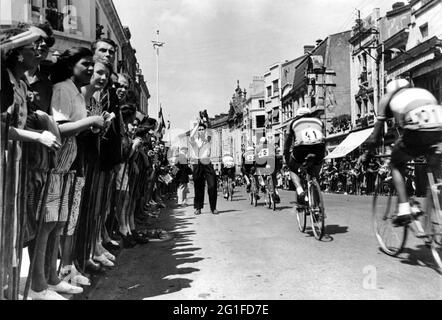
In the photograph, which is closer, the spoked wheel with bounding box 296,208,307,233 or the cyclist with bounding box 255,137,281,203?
the spoked wheel with bounding box 296,208,307,233

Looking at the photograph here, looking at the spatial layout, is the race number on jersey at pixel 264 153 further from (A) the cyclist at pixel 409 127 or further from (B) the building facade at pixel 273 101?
(B) the building facade at pixel 273 101

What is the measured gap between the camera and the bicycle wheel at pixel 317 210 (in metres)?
6.39

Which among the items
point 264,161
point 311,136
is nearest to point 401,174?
point 311,136

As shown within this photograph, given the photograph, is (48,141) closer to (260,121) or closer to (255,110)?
(260,121)

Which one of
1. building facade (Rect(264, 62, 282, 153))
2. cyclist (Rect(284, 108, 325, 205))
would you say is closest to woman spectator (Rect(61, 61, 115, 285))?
cyclist (Rect(284, 108, 325, 205))

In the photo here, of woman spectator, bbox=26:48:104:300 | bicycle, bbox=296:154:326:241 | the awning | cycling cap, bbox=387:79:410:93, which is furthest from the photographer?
the awning

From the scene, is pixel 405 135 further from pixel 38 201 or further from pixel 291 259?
pixel 38 201

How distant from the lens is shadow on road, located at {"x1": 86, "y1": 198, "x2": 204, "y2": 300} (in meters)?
4.02

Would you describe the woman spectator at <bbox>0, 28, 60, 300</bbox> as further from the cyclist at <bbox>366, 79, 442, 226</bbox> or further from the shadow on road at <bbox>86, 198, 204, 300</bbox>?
the cyclist at <bbox>366, 79, 442, 226</bbox>

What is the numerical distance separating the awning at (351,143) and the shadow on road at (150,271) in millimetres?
26978

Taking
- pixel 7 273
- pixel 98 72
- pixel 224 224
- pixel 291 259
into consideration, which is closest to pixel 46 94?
pixel 98 72

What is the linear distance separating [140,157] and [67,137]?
15.0ft

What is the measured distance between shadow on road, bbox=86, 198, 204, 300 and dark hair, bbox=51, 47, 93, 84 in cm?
188

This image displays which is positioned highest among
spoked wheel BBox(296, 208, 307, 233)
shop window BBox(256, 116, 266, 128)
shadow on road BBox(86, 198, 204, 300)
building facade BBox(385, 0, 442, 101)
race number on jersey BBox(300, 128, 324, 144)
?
shop window BBox(256, 116, 266, 128)
